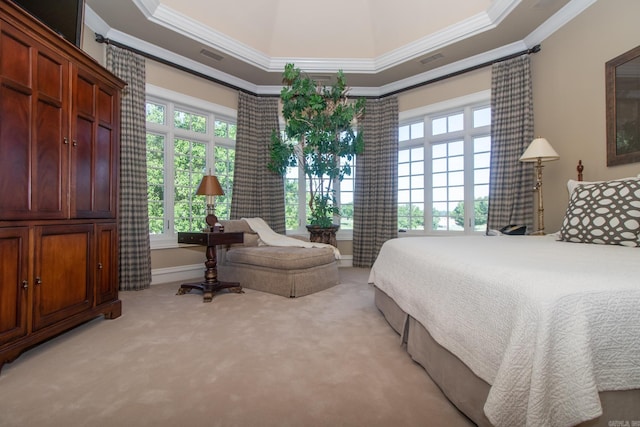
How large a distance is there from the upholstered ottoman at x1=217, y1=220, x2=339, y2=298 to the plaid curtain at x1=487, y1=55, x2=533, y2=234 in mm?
2132

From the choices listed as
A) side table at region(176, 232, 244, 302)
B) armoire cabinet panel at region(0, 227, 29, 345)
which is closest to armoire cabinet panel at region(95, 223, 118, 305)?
armoire cabinet panel at region(0, 227, 29, 345)

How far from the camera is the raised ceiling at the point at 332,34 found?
3.54m

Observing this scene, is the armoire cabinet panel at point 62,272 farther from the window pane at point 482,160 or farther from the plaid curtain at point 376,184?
the window pane at point 482,160

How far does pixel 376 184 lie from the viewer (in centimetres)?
530

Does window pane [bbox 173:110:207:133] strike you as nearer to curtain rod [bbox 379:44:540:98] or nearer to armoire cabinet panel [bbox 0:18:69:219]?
armoire cabinet panel [bbox 0:18:69:219]

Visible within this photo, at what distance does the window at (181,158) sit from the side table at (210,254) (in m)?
0.92

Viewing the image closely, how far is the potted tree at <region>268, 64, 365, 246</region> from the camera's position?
4613 millimetres

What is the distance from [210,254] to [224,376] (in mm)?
1987

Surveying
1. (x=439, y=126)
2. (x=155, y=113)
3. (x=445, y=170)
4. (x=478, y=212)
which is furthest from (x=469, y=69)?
(x=155, y=113)

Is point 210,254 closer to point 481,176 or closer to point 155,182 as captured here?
point 155,182

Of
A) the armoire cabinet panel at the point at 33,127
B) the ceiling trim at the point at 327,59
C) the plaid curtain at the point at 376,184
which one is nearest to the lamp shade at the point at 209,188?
the armoire cabinet panel at the point at 33,127

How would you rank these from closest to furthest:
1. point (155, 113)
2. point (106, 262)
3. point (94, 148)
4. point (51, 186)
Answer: point (51, 186)
point (94, 148)
point (106, 262)
point (155, 113)

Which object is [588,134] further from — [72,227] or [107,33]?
[107,33]

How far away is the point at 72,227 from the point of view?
228cm
